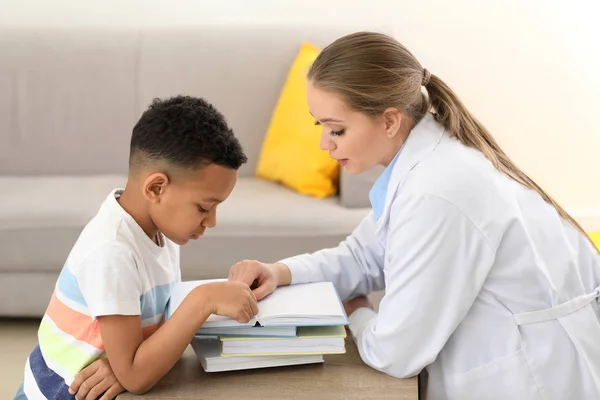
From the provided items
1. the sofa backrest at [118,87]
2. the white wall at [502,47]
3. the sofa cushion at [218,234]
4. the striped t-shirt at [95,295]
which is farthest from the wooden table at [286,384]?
the white wall at [502,47]

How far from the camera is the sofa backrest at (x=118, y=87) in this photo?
3242mm

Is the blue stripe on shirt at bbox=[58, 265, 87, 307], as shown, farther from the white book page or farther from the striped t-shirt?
the white book page

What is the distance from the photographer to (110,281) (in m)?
1.38

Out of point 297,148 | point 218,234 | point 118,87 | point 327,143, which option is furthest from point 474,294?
point 118,87

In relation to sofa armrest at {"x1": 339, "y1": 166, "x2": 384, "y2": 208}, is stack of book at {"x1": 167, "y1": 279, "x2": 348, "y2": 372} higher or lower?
higher

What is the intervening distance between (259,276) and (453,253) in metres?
0.38

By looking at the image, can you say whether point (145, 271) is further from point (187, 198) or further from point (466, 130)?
point (466, 130)

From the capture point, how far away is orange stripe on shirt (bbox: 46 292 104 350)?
4.75 ft

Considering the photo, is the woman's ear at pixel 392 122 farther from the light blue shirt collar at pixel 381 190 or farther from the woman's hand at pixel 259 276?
the woman's hand at pixel 259 276

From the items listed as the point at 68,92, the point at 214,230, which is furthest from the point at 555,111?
the point at 68,92

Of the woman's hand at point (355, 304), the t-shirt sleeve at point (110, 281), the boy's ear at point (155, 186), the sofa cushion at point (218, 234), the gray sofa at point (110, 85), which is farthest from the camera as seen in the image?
the gray sofa at point (110, 85)

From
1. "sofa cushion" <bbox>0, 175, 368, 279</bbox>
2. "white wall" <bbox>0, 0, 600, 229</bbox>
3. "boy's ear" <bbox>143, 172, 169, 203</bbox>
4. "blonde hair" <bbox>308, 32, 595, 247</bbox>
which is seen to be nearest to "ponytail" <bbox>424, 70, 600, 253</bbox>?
"blonde hair" <bbox>308, 32, 595, 247</bbox>

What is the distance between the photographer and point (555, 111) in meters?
3.61

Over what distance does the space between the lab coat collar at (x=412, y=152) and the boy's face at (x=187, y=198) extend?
11.3 inches
